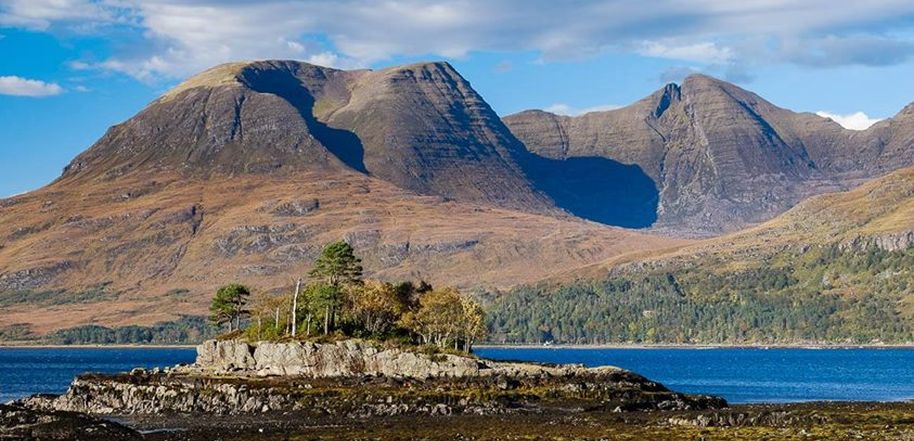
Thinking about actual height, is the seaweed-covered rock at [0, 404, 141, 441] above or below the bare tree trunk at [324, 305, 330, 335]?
below

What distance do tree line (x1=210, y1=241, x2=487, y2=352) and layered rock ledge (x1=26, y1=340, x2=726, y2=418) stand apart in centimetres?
1180

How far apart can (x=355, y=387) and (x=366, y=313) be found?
35.7m

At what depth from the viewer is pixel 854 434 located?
9081 cm

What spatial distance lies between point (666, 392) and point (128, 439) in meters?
55.2

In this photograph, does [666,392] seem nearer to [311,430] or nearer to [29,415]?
[311,430]

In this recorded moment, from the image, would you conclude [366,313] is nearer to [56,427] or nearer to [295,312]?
[295,312]

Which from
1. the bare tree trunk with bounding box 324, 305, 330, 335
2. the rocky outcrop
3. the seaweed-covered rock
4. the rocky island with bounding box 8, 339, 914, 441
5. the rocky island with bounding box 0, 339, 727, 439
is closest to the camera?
the seaweed-covered rock

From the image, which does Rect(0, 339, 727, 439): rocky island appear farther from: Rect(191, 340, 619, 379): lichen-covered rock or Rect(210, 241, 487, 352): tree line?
Rect(210, 241, 487, 352): tree line

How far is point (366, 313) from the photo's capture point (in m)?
167

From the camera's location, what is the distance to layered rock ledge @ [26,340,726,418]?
120562mm

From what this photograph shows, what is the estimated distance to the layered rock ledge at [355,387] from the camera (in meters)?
121

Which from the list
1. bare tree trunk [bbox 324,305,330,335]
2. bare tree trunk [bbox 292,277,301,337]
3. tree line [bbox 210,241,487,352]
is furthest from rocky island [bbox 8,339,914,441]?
tree line [bbox 210,241,487,352]

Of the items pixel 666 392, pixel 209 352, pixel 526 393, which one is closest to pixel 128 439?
pixel 526 393

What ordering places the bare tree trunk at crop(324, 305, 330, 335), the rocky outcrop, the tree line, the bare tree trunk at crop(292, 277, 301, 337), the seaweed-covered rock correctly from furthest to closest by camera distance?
the tree line → the bare tree trunk at crop(292, 277, 301, 337) → the bare tree trunk at crop(324, 305, 330, 335) → the rocky outcrop → the seaweed-covered rock
